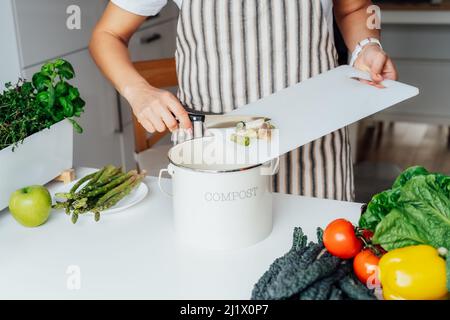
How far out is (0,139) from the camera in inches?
41.3

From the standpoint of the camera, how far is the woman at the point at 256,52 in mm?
1237

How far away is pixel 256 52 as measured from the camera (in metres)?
1.27

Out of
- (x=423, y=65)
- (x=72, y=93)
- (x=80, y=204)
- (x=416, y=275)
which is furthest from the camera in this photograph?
(x=423, y=65)

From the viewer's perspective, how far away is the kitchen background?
6.36 feet

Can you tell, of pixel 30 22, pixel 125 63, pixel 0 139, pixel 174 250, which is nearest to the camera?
pixel 174 250

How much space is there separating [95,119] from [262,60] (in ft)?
4.14

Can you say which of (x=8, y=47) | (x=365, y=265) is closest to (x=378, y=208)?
(x=365, y=265)

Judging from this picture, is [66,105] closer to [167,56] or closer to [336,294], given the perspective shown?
[336,294]

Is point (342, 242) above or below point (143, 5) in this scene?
below

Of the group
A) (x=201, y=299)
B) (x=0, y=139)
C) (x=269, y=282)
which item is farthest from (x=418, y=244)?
(x=0, y=139)

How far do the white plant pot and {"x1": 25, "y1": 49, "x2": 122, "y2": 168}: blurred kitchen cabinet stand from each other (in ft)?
3.28

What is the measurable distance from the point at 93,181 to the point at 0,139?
20 cm

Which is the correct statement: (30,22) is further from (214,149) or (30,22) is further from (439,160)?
Result: (439,160)

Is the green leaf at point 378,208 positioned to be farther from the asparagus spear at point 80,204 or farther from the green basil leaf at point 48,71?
the green basil leaf at point 48,71
